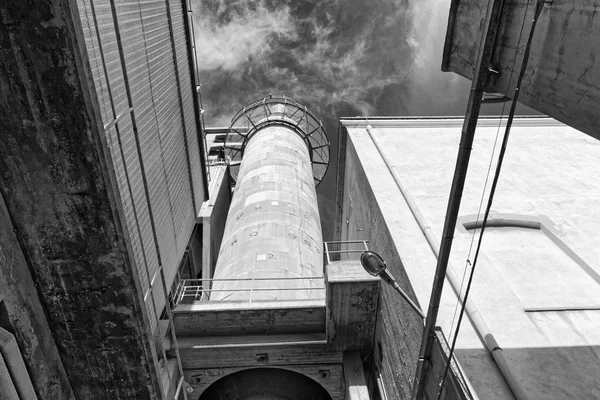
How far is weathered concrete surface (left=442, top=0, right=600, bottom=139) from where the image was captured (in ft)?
11.1

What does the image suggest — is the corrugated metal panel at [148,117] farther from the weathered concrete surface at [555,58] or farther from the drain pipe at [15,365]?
the weathered concrete surface at [555,58]

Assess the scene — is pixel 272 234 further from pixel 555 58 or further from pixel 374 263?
pixel 555 58

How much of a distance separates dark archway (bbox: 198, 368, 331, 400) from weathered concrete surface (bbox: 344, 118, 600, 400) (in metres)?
3.83

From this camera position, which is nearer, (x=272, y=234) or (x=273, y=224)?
(x=272, y=234)

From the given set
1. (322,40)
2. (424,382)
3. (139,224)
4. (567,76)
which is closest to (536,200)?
(424,382)

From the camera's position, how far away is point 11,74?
3.28m

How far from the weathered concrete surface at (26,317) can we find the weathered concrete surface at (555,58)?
5026mm

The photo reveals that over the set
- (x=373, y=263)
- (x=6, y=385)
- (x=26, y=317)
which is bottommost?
(x=373, y=263)

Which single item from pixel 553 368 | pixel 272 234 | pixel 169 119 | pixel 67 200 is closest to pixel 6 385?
pixel 67 200

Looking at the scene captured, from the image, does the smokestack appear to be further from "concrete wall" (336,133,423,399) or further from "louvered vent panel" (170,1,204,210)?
"louvered vent panel" (170,1,204,210)

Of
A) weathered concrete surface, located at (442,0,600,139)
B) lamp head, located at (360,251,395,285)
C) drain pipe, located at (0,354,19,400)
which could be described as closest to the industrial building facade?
drain pipe, located at (0,354,19,400)

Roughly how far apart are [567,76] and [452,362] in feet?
13.7

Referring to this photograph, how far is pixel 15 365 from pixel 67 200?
1.48 metres

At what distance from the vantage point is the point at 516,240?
31.4ft
